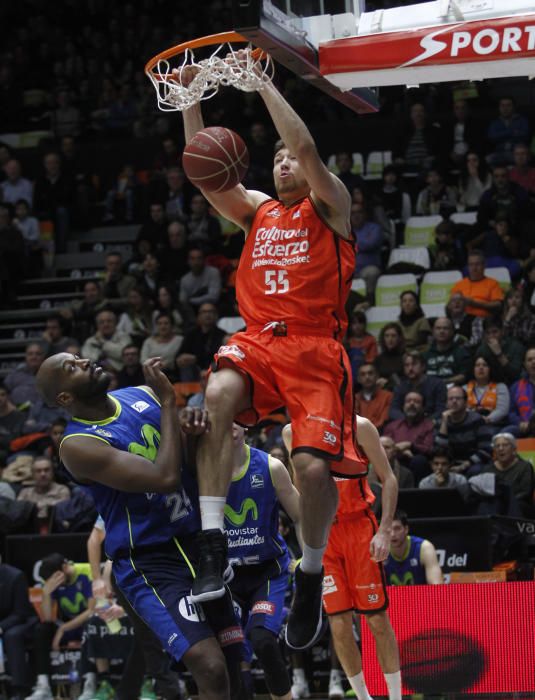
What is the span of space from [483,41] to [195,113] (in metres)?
1.55

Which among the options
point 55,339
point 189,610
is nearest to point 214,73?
point 189,610

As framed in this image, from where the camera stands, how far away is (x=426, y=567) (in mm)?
10000

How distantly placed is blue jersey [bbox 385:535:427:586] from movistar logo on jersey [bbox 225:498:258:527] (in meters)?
3.15

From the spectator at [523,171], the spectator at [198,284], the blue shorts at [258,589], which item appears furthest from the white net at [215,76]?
the spectator at [523,171]

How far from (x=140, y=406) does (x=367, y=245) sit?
972cm

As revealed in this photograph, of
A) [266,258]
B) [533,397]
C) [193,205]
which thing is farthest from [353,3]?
[193,205]

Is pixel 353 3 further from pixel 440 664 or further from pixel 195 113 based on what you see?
pixel 440 664

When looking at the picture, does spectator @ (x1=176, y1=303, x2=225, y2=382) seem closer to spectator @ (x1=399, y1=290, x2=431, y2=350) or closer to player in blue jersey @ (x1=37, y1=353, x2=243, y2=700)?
spectator @ (x1=399, y1=290, x2=431, y2=350)

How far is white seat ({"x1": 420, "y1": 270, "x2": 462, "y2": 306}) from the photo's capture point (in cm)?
1453

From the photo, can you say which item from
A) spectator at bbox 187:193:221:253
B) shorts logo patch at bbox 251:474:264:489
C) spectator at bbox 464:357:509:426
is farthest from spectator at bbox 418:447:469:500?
spectator at bbox 187:193:221:253

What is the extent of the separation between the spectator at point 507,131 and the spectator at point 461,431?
16.3ft

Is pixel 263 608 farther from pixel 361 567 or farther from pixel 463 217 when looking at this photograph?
pixel 463 217

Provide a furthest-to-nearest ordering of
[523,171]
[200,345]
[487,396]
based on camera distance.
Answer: [523,171] → [200,345] → [487,396]

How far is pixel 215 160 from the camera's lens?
5.79m
